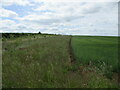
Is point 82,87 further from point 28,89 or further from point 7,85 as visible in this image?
point 7,85

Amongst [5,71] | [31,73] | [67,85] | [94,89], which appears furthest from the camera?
[5,71]

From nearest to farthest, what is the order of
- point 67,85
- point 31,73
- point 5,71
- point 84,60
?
1. point 67,85
2. point 31,73
3. point 5,71
4. point 84,60

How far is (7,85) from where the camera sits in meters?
3.83

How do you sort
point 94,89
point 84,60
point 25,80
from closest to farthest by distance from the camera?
1. point 94,89
2. point 25,80
3. point 84,60

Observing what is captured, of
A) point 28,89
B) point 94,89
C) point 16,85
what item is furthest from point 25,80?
point 94,89

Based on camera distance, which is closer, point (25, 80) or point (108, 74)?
point (25, 80)

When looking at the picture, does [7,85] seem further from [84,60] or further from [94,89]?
[84,60]

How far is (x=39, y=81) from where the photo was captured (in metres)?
3.84

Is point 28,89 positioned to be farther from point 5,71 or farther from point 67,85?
point 5,71

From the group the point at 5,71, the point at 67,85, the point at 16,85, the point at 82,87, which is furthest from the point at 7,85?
the point at 82,87

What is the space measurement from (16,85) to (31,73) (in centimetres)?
76

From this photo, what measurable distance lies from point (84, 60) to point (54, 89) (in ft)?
10.8

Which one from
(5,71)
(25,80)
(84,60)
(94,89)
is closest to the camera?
(94,89)

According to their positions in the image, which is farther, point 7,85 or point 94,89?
point 7,85
